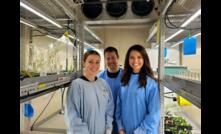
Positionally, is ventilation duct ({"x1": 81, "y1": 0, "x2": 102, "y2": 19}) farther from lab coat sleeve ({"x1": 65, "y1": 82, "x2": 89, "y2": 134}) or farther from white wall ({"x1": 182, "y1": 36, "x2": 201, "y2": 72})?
white wall ({"x1": 182, "y1": 36, "x2": 201, "y2": 72})

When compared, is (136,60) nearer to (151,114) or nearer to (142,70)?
(142,70)

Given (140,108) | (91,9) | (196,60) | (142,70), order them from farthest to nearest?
(91,9), (196,60), (142,70), (140,108)

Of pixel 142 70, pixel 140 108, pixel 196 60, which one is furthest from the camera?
pixel 196 60

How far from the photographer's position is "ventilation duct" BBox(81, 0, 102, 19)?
215 centimetres

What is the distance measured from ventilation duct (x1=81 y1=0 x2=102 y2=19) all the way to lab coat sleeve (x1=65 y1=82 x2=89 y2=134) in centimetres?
117

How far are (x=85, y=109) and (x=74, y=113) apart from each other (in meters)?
0.10

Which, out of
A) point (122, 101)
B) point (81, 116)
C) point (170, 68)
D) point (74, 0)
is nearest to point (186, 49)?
point (170, 68)

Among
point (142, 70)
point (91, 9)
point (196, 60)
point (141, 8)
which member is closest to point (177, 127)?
point (196, 60)

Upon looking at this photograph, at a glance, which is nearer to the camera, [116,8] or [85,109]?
[85,109]

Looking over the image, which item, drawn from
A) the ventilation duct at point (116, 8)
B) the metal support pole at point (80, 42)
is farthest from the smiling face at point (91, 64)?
the ventilation duct at point (116, 8)

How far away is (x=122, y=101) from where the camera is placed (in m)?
1.56

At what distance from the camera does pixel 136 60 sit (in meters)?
Answer: 1.54

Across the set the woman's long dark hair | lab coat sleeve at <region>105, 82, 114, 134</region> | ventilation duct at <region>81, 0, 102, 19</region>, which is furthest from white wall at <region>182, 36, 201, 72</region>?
ventilation duct at <region>81, 0, 102, 19</region>
